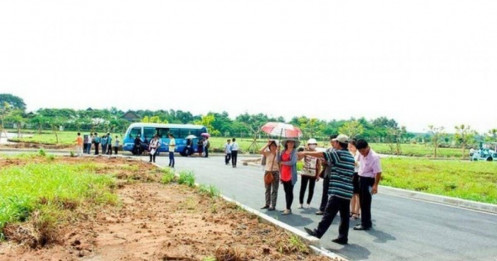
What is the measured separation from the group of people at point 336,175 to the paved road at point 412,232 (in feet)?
1.17

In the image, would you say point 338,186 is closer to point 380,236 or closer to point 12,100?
point 380,236

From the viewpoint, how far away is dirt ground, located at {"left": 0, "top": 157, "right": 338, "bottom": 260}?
17.6 feet

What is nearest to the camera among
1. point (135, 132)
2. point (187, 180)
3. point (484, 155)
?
point (187, 180)

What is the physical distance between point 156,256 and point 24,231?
2.13m

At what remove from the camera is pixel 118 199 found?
941 centimetres

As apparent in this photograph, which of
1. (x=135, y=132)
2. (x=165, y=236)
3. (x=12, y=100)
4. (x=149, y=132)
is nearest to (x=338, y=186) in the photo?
(x=165, y=236)

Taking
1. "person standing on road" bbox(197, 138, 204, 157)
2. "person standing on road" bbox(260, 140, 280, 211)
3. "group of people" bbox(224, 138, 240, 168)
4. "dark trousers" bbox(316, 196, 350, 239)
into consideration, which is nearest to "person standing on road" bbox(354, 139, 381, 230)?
"dark trousers" bbox(316, 196, 350, 239)

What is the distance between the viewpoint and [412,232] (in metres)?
7.58

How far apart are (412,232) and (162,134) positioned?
26493 mm

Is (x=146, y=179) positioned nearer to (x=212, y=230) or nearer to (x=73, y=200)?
(x=73, y=200)

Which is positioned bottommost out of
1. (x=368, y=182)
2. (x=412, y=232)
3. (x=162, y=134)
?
(x=412, y=232)

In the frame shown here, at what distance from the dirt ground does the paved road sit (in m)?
1.00

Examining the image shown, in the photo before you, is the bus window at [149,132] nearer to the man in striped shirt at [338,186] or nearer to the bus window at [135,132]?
the bus window at [135,132]

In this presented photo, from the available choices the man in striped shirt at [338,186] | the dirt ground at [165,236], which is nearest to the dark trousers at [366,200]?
the man in striped shirt at [338,186]
